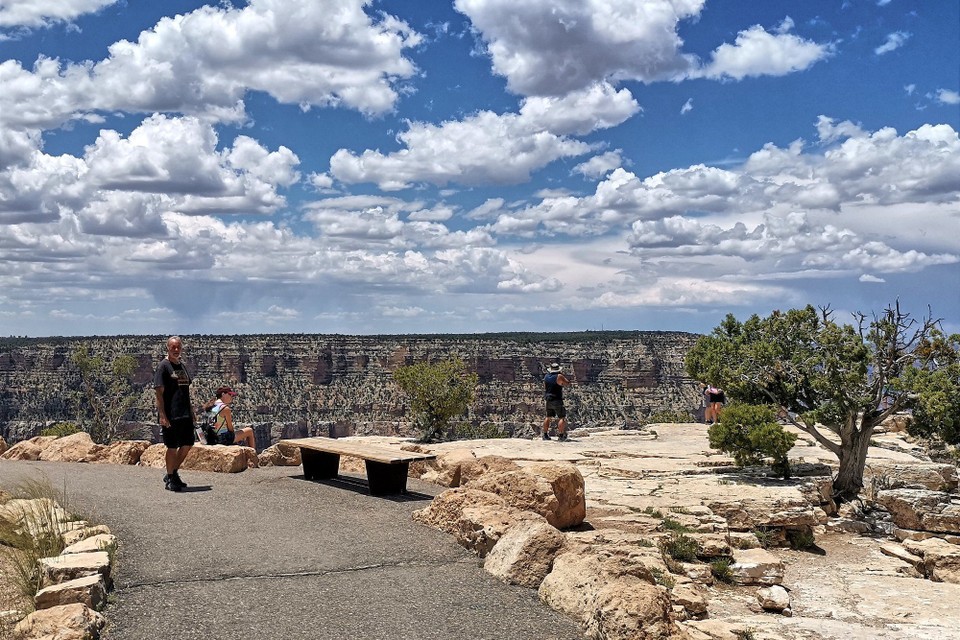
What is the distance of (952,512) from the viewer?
49.9 feet

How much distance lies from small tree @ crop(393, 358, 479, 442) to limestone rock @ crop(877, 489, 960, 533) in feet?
34.9

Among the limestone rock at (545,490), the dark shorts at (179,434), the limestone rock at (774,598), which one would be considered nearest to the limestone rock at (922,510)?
the limestone rock at (774,598)

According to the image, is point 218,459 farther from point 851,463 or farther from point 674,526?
point 851,463

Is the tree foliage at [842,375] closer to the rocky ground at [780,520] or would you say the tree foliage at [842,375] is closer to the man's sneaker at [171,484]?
the rocky ground at [780,520]

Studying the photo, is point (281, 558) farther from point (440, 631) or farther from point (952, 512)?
point (952, 512)

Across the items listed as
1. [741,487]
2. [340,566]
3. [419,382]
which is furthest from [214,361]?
[340,566]

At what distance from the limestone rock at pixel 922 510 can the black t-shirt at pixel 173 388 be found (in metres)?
12.5

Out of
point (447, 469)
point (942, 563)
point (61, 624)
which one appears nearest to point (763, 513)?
point (942, 563)

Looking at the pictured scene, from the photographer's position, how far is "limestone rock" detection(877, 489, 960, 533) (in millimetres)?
15125

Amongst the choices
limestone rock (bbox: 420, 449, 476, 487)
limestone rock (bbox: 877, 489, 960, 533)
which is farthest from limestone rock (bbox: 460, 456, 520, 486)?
limestone rock (bbox: 877, 489, 960, 533)

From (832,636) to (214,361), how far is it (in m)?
70.3

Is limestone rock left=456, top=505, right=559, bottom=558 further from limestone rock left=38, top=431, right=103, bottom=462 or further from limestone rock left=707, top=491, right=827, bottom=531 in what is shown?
limestone rock left=38, top=431, right=103, bottom=462

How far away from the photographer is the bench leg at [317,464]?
12117mm

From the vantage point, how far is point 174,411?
37.2 feet
